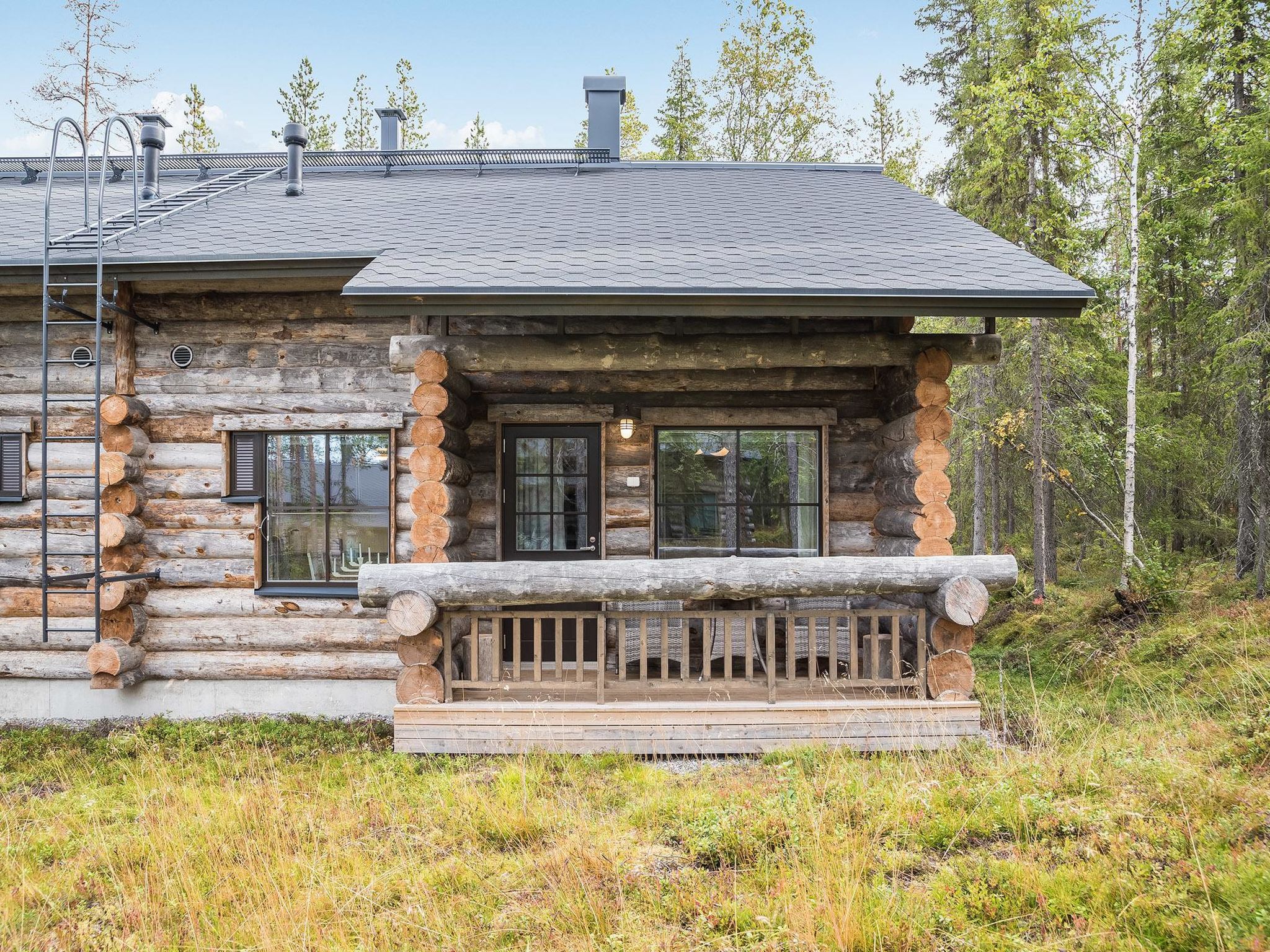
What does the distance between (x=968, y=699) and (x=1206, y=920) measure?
2528mm

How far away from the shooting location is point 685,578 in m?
4.76

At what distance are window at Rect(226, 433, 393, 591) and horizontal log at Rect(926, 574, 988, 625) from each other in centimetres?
478

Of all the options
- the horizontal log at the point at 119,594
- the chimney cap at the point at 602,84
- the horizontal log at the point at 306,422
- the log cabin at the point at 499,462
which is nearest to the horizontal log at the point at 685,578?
the log cabin at the point at 499,462

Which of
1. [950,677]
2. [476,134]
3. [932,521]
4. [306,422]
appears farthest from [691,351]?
[476,134]

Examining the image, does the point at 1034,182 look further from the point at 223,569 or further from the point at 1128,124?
the point at 223,569

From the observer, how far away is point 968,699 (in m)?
4.91

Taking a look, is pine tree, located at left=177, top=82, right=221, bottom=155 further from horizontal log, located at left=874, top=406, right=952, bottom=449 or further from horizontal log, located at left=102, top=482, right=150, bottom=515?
horizontal log, located at left=874, top=406, right=952, bottom=449

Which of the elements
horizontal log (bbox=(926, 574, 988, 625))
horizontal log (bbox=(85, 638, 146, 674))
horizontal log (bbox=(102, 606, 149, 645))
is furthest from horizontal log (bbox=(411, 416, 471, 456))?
horizontal log (bbox=(926, 574, 988, 625))

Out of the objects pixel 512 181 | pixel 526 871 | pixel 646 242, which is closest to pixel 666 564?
pixel 526 871

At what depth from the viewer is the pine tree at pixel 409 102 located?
17734 millimetres

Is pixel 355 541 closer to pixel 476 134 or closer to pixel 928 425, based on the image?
pixel 928 425

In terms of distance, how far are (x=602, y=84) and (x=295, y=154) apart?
4.57 metres

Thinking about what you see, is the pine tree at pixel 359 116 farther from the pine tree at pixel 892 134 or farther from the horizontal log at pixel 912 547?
the horizontal log at pixel 912 547

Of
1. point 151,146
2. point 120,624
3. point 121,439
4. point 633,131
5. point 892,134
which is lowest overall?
point 120,624
